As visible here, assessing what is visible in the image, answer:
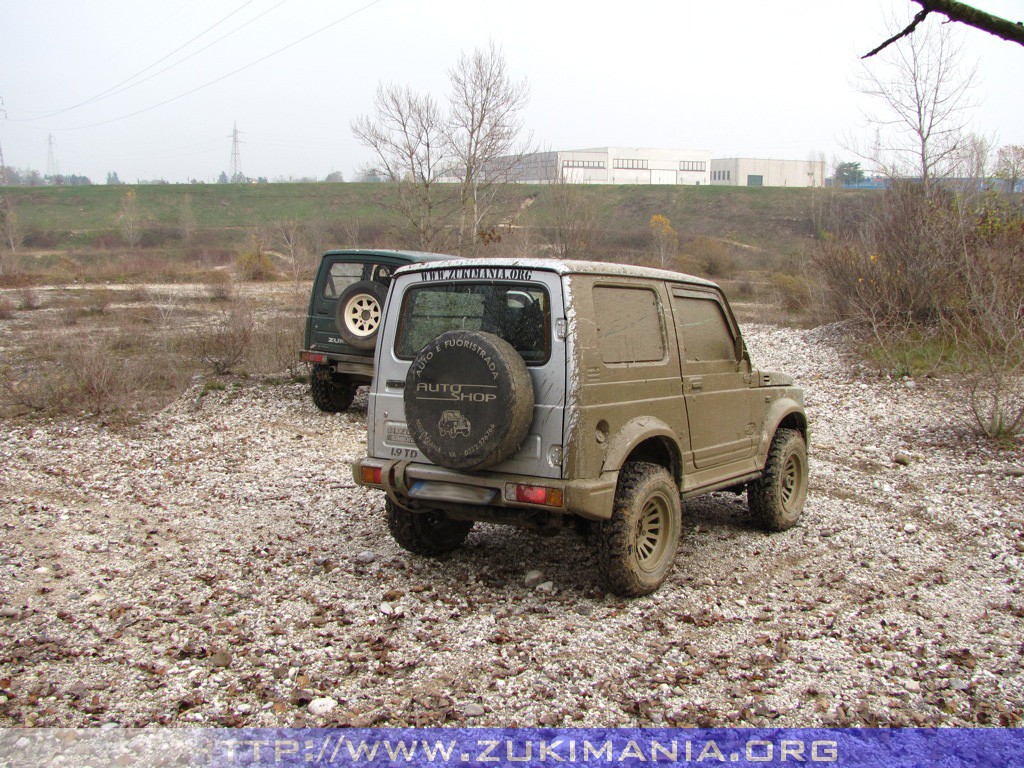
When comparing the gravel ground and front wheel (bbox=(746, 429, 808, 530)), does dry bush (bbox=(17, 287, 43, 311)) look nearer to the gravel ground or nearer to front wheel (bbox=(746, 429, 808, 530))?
the gravel ground

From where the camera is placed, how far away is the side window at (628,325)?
486cm

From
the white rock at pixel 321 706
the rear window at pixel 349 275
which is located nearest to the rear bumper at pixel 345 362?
the rear window at pixel 349 275

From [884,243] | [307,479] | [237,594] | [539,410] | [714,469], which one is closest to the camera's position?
[539,410]

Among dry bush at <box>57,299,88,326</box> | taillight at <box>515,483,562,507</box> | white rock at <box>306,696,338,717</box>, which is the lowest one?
white rock at <box>306,696,338,717</box>

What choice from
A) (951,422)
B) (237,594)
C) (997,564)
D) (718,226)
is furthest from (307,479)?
(718,226)

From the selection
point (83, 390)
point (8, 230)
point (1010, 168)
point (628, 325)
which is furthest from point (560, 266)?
point (8, 230)

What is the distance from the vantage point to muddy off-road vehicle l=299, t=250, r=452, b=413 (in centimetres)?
1059

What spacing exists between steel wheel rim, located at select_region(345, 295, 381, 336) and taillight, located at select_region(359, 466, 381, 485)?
5.57 metres

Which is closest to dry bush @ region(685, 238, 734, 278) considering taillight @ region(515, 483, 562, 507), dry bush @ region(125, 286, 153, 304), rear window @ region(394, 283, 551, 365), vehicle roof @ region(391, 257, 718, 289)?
dry bush @ region(125, 286, 153, 304)

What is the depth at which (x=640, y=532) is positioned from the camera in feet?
16.6

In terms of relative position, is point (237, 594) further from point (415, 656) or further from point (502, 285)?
point (502, 285)

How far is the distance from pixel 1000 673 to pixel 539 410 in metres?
2.76

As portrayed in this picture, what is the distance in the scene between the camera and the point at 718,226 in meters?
77.4

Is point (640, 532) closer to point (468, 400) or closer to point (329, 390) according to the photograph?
point (468, 400)
